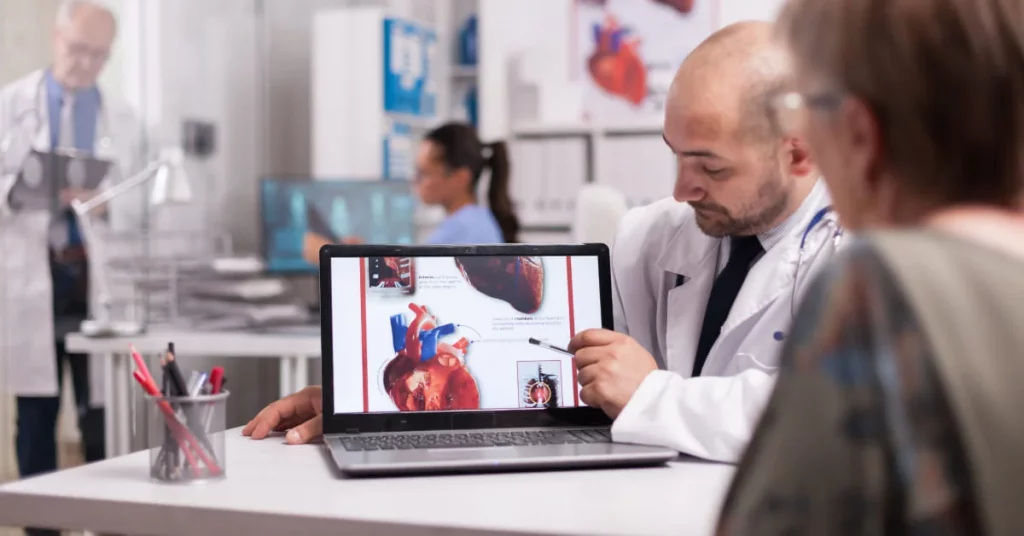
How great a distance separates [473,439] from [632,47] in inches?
162

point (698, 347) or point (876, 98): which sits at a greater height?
point (876, 98)

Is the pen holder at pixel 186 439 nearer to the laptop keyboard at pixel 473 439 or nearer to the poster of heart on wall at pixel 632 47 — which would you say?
the laptop keyboard at pixel 473 439

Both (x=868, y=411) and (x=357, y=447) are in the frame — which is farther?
(x=357, y=447)

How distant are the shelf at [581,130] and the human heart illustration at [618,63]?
51 centimetres

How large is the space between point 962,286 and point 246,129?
4.52m

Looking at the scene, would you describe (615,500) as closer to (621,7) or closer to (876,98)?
(876,98)

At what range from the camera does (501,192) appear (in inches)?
160

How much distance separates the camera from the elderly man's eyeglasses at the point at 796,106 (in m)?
0.68

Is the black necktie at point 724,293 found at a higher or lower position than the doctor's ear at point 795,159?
lower

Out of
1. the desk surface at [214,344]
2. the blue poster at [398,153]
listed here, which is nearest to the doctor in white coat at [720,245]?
the desk surface at [214,344]

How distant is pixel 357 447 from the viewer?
1.21m

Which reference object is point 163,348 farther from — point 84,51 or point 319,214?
point 84,51

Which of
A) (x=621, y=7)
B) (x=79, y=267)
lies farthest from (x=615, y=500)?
(x=621, y=7)

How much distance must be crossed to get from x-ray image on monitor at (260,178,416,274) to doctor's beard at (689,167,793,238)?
2587mm
